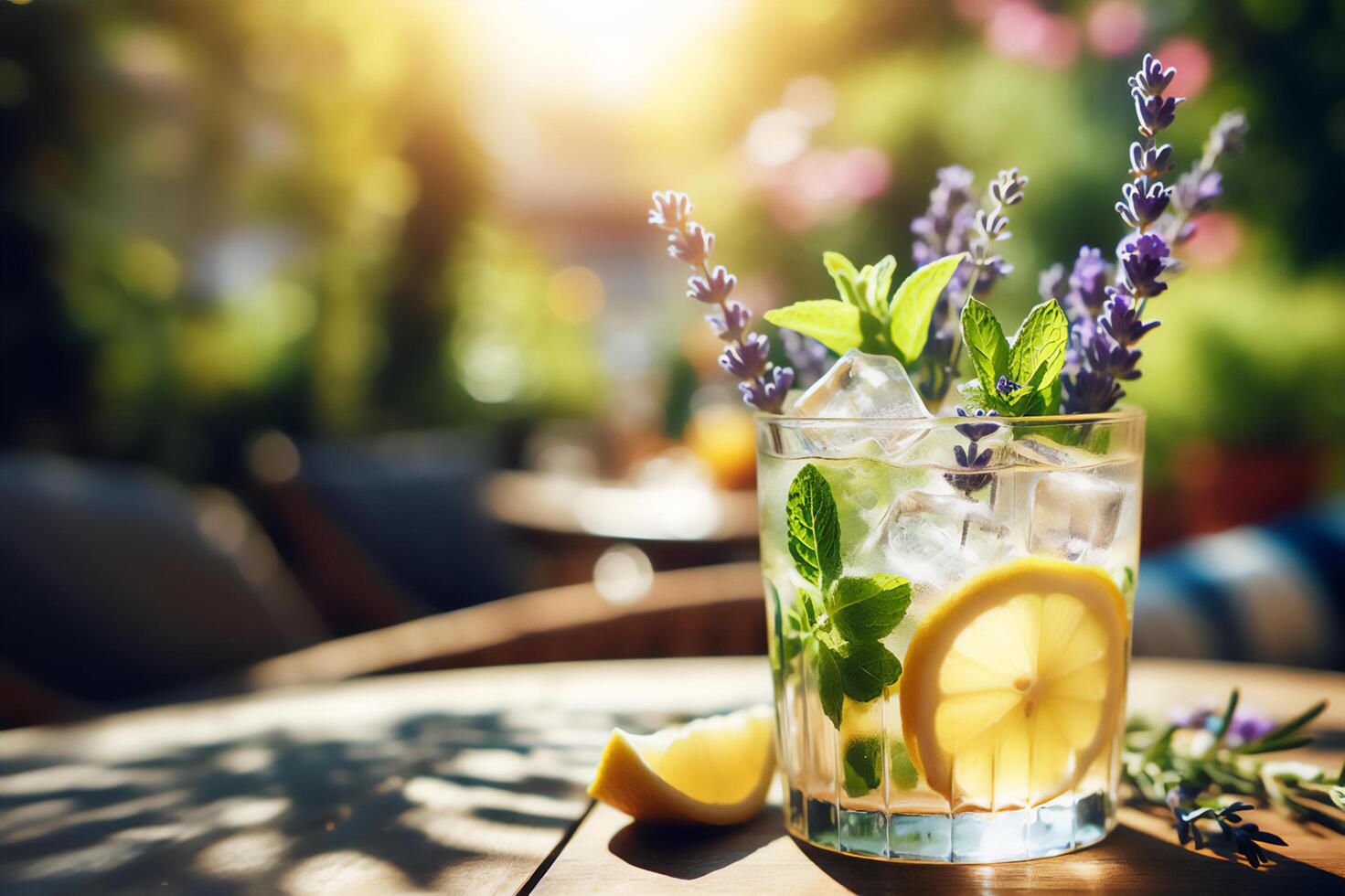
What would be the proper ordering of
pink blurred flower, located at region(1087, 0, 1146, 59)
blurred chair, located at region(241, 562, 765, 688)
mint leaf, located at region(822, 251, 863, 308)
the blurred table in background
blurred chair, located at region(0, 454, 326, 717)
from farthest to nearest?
pink blurred flower, located at region(1087, 0, 1146, 59), the blurred table in background, blurred chair, located at region(0, 454, 326, 717), blurred chair, located at region(241, 562, 765, 688), mint leaf, located at region(822, 251, 863, 308)

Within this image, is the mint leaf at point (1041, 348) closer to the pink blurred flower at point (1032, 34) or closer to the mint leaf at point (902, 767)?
the mint leaf at point (902, 767)

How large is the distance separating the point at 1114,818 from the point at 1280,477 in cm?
227

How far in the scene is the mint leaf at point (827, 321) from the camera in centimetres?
70

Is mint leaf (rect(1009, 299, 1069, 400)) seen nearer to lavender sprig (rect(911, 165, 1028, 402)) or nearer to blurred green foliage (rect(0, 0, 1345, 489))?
lavender sprig (rect(911, 165, 1028, 402))

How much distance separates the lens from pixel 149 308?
362 centimetres

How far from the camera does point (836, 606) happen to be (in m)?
0.63

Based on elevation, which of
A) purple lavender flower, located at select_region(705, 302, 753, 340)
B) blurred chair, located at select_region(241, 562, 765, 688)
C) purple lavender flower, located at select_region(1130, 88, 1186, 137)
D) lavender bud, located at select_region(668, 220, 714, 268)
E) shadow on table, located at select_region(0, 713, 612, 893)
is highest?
purple lavender flower, located at select_region(1130, 88, 1186, 137)

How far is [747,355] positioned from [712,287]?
1.9 inches

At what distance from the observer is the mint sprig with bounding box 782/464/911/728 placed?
62 centimetres

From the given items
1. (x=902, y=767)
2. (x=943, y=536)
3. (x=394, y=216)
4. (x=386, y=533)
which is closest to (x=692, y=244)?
(x=943, y=536)

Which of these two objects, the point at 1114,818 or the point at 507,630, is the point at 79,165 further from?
the point at 1114,818

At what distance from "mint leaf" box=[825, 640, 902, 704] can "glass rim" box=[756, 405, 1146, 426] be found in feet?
0.43

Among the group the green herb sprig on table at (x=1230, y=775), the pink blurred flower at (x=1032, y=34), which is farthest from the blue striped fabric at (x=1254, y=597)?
the pink blurred flower at (x=1032, y=34)

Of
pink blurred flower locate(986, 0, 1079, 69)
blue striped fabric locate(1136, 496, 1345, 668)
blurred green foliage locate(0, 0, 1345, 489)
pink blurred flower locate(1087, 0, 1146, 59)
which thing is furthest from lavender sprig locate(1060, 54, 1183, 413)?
pink blurred flower locate(986, 0, 1079, 69)
